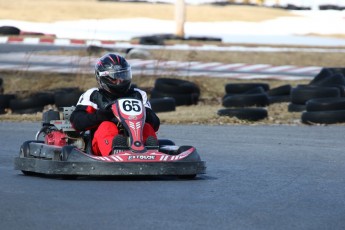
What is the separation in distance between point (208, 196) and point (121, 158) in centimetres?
105

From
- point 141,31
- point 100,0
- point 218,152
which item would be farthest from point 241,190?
point 100,0

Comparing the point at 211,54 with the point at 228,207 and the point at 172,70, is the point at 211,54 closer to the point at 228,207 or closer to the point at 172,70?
the point at 172,70

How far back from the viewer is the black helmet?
8.45 metres

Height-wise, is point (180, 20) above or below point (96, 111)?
above

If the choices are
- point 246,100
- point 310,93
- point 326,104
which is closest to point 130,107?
point 326,104

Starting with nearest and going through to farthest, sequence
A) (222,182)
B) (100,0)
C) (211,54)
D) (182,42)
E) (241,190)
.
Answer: (241,190) → (222,182) → (211,54) → (182,42) → (100,0)

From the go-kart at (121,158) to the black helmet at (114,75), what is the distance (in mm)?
319

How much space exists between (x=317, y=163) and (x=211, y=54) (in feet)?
51.5

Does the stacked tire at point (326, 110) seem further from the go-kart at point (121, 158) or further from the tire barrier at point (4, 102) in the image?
the go-kart at point (121, 158)

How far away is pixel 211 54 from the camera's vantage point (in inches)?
987

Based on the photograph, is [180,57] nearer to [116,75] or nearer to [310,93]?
[310,93]

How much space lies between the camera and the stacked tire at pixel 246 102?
45.1 feet

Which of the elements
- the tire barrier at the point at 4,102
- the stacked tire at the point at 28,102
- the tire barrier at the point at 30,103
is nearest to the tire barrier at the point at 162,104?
the stacked tire at the point at 28,102

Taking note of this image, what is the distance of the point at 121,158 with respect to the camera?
773cm
